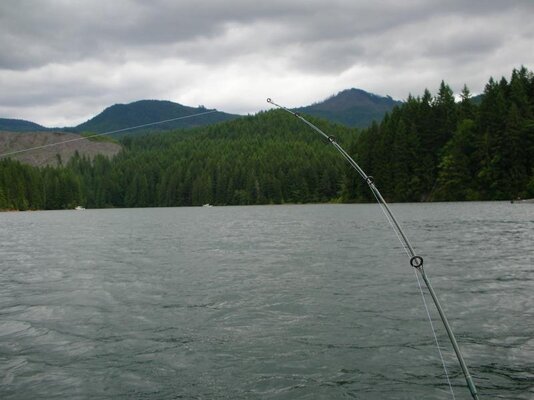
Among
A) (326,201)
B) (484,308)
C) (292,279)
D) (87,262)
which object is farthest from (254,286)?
(326,201)

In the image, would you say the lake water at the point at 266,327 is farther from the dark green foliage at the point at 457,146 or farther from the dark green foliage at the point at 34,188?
the dark green foliage at the point at 34,188

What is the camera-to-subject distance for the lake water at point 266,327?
27.5ft

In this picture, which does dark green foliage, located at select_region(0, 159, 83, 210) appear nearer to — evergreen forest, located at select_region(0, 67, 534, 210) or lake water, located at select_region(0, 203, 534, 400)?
evergreen forest, located at select_region(0, 67, 534, 210)

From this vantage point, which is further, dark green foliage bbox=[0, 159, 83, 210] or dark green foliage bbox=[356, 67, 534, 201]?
dark green foliage bbox=[0, 159, 83, 210]

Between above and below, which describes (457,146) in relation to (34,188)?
above

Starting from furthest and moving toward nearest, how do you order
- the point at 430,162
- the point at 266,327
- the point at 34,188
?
the point at 34,188, the point at 430,162, the point at 266,327

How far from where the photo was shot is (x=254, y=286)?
16.4 meters

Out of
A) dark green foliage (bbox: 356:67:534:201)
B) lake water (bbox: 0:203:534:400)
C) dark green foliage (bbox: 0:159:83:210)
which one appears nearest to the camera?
lake water (bbox: 0:203:534:400)

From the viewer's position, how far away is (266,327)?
460 inches

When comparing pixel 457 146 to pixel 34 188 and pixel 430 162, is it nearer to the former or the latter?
pixel 430 162

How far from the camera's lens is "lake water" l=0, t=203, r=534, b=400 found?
8.39 meters

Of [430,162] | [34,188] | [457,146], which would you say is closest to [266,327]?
[457,146]

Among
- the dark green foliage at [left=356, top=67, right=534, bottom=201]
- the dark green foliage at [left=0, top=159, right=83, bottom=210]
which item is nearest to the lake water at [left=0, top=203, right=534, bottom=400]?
the dark green foliage at [left=356, top=67, right=534, bottom=201]

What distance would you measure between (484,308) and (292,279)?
6.47 metres
